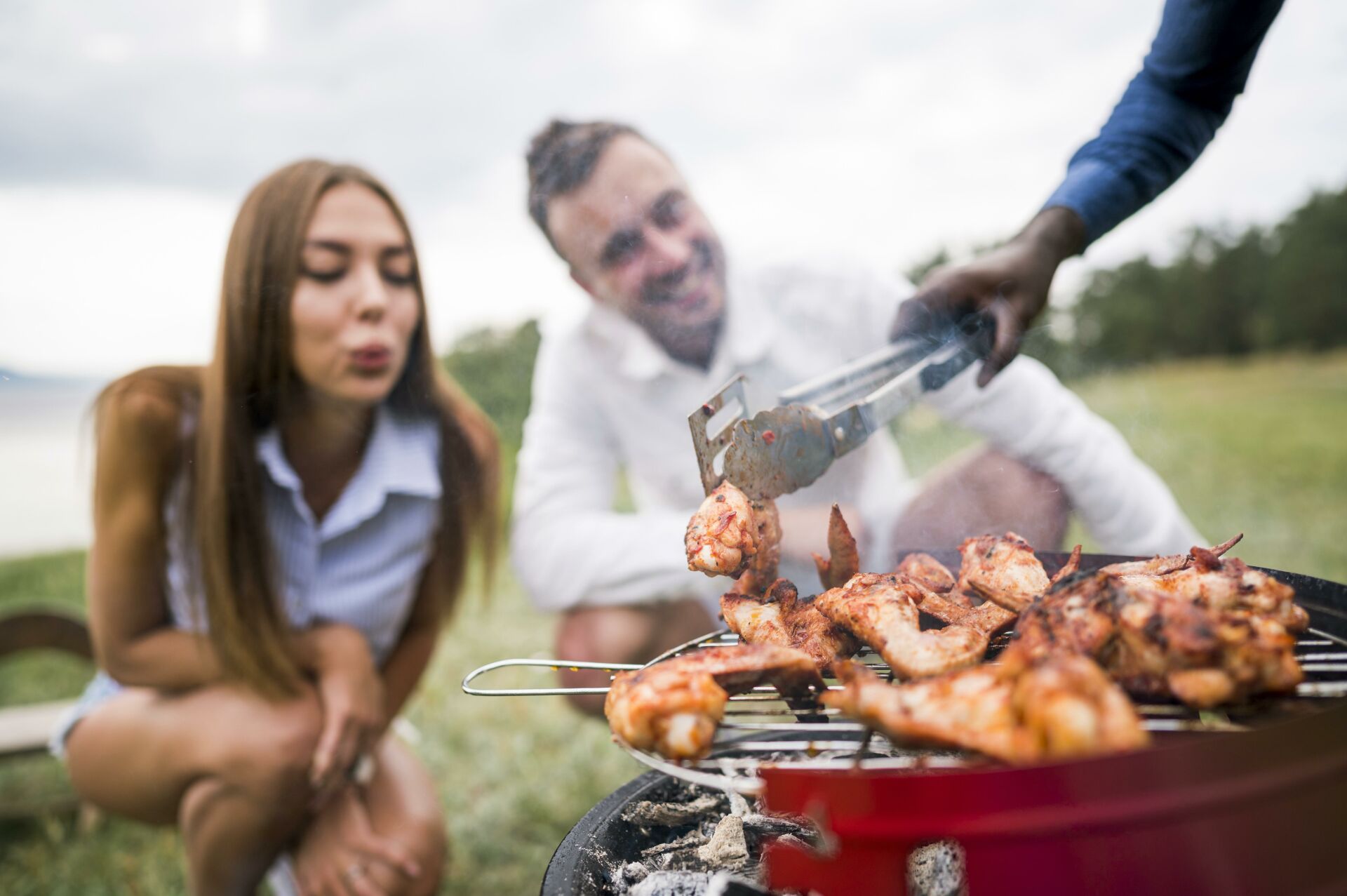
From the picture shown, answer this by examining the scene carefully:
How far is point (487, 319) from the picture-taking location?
139 inches

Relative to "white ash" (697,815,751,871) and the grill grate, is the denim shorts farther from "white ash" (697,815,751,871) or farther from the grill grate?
"white ash" (697,815,751,871)

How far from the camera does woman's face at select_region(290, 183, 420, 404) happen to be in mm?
2555

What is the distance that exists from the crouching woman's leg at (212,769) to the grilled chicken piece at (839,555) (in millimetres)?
1886

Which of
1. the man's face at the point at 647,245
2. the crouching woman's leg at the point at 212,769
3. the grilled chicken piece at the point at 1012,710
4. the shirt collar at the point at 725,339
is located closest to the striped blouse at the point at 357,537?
the crouching woman's leg at the point at 212,769

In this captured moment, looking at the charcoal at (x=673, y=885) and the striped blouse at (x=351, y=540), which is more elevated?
the striped blouse at (x=351, y=540)

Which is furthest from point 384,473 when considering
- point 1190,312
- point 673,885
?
point 1190,312

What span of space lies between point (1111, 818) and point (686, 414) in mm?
1581

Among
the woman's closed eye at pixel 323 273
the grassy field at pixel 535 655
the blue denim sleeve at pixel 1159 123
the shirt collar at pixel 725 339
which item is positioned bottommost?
the grassy field at pixel 535 655

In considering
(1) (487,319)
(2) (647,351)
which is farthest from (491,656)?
(2) (647,351)

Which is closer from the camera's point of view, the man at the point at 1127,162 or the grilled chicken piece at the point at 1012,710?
the grilled chicken piece at the point at 1012,710

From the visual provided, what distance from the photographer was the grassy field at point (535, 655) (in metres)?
3.34

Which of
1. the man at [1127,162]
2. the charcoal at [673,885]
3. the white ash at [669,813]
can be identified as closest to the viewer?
the charcoal at [673,885]

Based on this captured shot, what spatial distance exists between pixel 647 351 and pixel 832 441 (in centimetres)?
116

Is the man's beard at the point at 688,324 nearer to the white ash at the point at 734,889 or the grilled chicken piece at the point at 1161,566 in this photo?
the grilled chicken piece at the point at 1161,566
